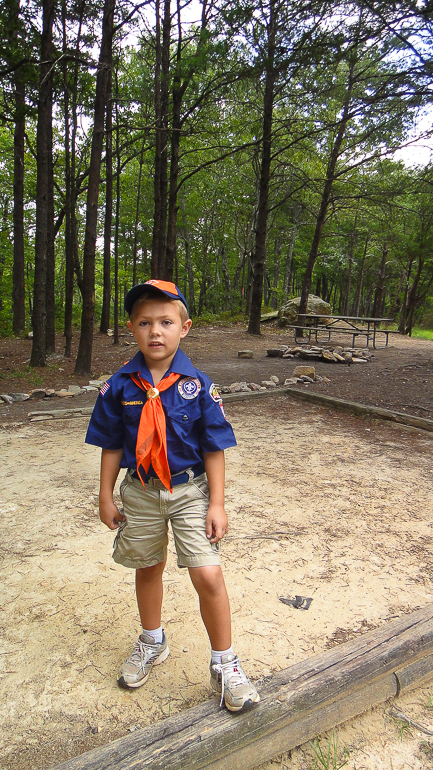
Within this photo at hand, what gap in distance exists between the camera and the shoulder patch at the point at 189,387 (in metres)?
1.67

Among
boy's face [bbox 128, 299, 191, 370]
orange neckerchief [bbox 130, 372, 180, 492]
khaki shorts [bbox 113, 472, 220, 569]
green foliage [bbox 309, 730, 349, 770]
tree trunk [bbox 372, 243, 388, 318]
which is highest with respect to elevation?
tree trunk [bbox 372, 243, 388, 318]

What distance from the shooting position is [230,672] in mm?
1599

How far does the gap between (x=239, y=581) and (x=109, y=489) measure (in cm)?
118

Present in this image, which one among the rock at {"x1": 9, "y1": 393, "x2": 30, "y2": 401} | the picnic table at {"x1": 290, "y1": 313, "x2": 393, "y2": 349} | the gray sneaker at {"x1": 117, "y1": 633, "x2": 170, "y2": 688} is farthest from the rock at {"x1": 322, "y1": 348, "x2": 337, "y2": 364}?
the gray sneaker at {"x1": 117, "y1": 633, "x2": 170, "y2": 688}

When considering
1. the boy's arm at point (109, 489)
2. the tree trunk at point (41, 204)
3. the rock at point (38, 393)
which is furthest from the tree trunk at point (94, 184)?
the boy's arm at point (109, 489)

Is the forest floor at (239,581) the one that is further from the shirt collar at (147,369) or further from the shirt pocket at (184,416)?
the shirt collar at (147,369)

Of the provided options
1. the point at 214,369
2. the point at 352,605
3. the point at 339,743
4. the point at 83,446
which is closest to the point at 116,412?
the point at 339,743

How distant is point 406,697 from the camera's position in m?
1.86

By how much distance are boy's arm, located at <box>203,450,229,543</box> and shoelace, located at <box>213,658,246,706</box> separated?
43 cm

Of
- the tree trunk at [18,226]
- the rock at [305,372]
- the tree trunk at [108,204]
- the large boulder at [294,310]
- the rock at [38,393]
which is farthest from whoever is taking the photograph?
the large boulder at [294,310]

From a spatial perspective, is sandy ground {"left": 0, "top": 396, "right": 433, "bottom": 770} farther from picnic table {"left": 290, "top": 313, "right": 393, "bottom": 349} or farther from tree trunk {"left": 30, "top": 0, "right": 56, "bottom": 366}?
picnic table {"left": 290, "top": 313, "right": 393, "bottom": 349}

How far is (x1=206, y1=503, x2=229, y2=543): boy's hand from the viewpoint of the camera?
5.29 feet

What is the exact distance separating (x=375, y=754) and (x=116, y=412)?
4.90 feet

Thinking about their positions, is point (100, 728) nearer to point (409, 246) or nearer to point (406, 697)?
point (406, 697)
